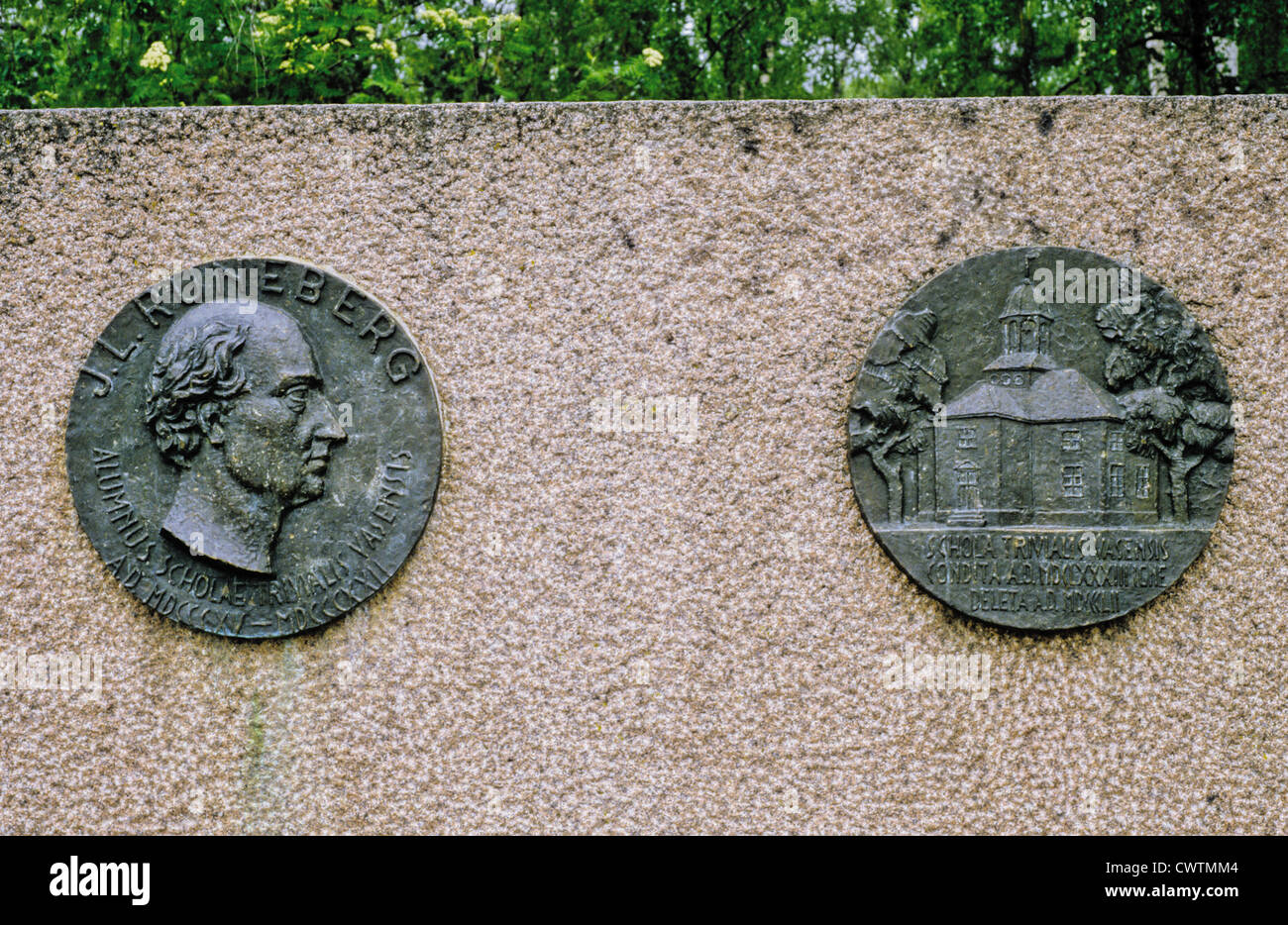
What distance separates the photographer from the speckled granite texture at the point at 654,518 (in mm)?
3135

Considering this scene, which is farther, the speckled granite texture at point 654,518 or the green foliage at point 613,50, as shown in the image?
the green foliage at point 613,50

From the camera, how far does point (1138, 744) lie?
10.3ft

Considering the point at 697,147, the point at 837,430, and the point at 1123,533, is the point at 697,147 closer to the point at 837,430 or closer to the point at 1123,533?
the point at 837,430

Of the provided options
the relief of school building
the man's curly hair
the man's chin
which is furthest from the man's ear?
the relief of school building

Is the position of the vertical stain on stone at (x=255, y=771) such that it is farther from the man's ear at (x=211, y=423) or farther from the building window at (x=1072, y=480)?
the building window at (x=1072, y=480)

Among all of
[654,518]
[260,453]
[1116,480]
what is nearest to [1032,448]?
[1116,480]

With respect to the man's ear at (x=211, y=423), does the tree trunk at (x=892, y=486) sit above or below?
below

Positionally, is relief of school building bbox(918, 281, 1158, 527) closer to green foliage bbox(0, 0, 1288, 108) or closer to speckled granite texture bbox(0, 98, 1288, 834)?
speckled granite texture bbox(0, 98, 1288, 834)

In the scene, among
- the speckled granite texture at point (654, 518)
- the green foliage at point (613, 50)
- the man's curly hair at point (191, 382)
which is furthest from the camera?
the green foliage at point (613, 50)

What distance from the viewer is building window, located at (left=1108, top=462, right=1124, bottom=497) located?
306cm

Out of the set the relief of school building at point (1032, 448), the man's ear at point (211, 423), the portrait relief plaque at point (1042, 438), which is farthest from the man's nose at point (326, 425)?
the relief of school building at point (1032, 448)

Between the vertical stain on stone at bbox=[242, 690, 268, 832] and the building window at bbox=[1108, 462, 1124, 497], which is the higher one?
the building window at bbox=[1108, 462, 1124, 497]

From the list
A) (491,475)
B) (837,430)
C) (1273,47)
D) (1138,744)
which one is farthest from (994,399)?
(1273,47)

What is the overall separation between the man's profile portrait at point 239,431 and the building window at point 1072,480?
6.84 ft
